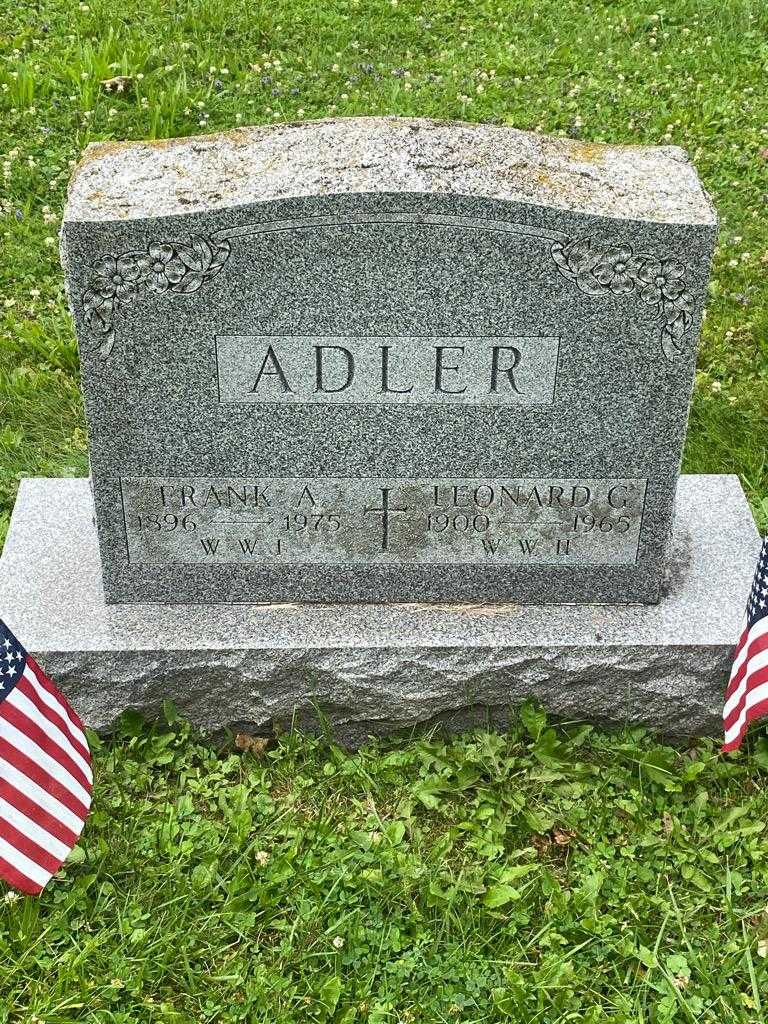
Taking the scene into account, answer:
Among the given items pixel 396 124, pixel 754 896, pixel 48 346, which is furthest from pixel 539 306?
pixel 48 346

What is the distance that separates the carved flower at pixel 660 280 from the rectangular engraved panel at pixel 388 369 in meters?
0.29

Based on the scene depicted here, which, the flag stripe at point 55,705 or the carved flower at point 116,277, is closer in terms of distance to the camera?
the flag stripe at point 55,705

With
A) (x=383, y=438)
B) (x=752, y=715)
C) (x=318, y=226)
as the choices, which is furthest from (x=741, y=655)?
(x=318, y=226)

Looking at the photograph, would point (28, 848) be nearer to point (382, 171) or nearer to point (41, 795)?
point (41, 795)

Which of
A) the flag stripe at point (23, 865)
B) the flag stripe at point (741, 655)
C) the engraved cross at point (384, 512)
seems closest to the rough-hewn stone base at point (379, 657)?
the engraved cross at point (384, 512)

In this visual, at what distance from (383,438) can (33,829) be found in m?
1.46

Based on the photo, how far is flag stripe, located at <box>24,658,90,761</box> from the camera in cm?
316

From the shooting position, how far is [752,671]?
10.6 ft

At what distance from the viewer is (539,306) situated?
11.5 ft

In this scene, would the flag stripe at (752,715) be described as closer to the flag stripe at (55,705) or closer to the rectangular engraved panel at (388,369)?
the rectangular engraved panel at (388,369)

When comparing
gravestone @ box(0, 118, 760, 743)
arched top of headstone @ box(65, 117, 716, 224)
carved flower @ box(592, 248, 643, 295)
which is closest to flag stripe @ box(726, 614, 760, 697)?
gravestone @ box(0, 118, 760, 743)

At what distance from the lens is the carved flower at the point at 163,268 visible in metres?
3.39

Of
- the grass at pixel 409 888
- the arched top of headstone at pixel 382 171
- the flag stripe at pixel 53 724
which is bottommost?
the grass at pixel 409 888

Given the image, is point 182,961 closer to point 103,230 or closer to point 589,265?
point 103,230
